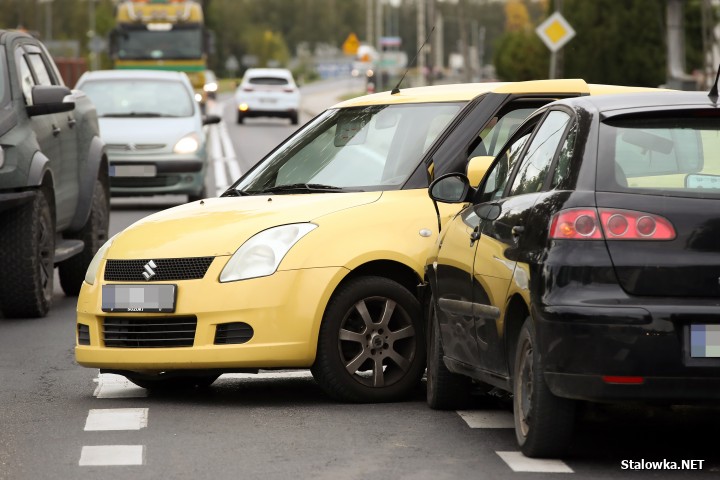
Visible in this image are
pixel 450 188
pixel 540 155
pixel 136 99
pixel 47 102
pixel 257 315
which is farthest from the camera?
pixel 136 99

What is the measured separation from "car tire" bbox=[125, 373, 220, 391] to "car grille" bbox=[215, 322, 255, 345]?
0.69m

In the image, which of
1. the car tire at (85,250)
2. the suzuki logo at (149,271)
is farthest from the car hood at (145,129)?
the suzuki logo at (149,271)

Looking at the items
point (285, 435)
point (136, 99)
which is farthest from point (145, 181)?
point (285, 435)

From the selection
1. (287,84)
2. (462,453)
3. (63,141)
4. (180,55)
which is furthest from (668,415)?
(287,84)

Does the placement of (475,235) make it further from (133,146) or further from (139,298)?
(133,146)

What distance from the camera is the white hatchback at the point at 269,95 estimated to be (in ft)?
193

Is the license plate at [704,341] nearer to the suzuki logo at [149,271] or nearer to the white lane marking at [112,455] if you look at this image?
the white lane marking at [112,455]

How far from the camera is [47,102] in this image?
42.1 feet

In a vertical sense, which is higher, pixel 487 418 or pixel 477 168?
pixel 477 168

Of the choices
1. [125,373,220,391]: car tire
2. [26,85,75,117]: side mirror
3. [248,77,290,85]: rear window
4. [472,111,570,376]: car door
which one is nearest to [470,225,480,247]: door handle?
[472,111,570,376]: car door

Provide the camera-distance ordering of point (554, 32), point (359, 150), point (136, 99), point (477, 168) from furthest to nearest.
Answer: point (554, 32) < point (136, 99) < point (359, 150) < point (477, 168)

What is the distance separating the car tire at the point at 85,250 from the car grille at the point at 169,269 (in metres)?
5.90

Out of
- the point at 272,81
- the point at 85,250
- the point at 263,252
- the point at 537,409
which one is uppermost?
the point at 263,252

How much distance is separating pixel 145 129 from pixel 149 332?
14.1 m
